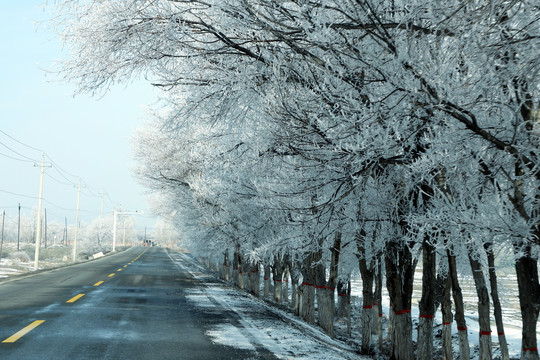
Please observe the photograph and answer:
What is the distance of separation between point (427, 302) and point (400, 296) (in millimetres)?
685

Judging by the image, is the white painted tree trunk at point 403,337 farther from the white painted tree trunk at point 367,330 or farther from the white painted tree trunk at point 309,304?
the white painted tree trunk at point 309,304

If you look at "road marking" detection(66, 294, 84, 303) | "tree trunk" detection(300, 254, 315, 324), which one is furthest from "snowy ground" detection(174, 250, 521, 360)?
"road marking" detection(66, 294, 84, 303)

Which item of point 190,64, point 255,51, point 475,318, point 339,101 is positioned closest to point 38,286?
point 190,64

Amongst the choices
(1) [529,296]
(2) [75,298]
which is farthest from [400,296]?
(2) [75,298]

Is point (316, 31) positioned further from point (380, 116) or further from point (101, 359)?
point (101, 359)

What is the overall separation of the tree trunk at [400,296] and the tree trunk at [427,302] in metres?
0.26

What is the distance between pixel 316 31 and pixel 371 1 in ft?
2.06

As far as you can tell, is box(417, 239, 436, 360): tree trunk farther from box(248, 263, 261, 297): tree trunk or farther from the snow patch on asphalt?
box(248, 263, 261, 297): tree trunk

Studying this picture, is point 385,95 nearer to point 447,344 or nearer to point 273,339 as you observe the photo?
point 273,339

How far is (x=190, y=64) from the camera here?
8336mm

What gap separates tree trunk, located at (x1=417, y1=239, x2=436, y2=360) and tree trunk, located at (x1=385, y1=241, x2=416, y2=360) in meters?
0.26

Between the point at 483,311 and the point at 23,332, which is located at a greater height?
the point at 23,332

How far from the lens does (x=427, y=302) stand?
31.2 ft

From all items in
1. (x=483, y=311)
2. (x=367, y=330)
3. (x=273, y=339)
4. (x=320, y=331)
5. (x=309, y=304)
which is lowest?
(x=367, y=330)
